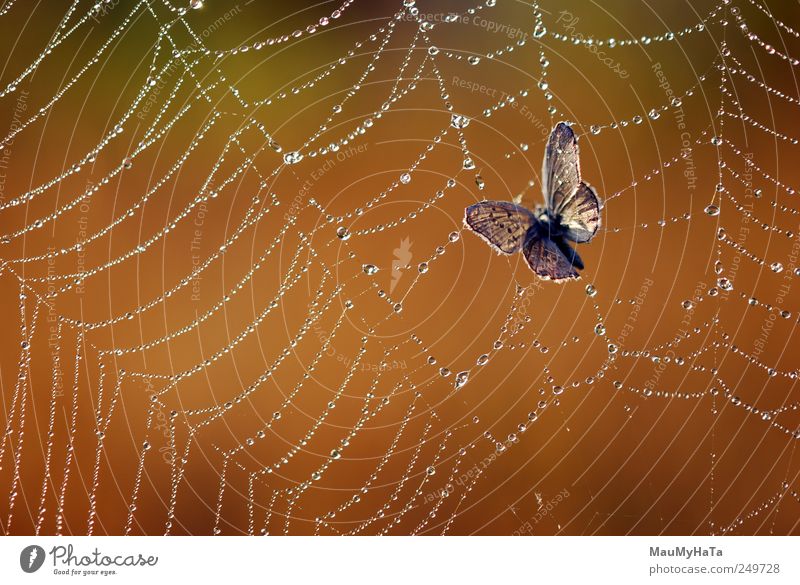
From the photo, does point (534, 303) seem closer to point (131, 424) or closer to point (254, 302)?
point (254, 302)

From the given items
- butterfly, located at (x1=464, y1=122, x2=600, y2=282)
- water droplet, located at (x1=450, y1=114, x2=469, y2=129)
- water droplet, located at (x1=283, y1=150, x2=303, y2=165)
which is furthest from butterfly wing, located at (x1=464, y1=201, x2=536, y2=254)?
water droplet, located at (x1=283, y1=150, x2=303, y2=165)

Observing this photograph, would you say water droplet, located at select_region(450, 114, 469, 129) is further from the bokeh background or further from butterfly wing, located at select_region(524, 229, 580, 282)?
butterfly wing, located at select_region(524, 229, 580, 282)

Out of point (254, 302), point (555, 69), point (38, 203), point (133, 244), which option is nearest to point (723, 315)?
point (555, 69)

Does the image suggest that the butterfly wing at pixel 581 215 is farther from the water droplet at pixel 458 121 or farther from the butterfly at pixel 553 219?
the water droplet at pixel 458 121
